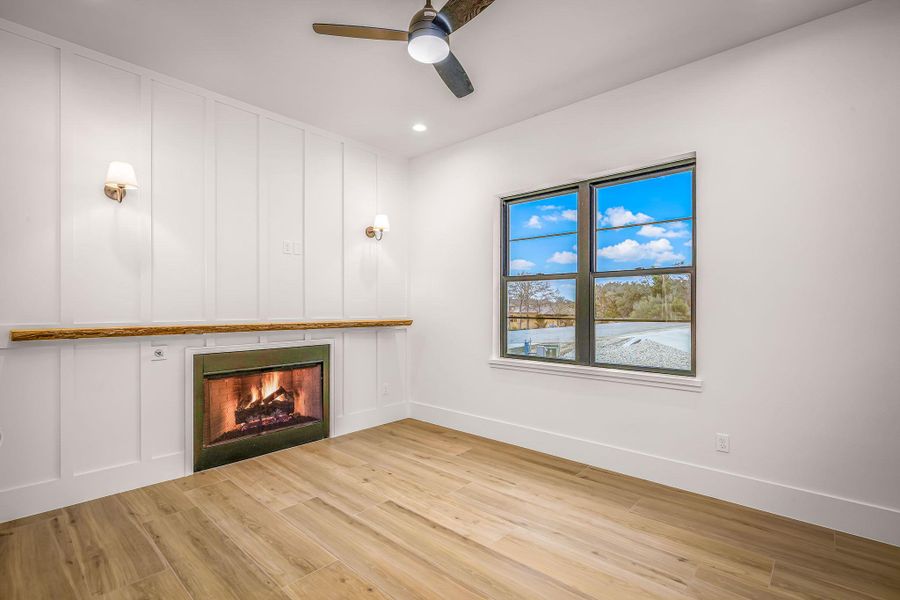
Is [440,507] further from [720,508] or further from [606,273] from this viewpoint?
[606,273]

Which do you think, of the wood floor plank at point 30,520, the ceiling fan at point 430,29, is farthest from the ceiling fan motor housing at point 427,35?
the wood floor plank at point 30,520

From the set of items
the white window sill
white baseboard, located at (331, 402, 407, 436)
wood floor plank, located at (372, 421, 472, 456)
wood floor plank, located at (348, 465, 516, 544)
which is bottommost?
wood floor plank, located at (372, 421, 472, 456)

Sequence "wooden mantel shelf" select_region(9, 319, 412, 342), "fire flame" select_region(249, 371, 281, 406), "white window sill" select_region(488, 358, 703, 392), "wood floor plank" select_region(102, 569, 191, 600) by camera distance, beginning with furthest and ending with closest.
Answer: "fire flame" select_region(249, 371, 281, 406)
"white window sill" select_region(488, 358, 703, 392)
"wooden mantel shelf" select_region(9, 319, 412, 342)
"wood floor plank" select_region(102, 569, 191, 600)

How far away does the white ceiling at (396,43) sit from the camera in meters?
2.43

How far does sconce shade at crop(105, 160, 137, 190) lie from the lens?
2777 millimetres

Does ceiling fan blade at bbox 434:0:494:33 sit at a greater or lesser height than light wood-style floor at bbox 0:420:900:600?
greater

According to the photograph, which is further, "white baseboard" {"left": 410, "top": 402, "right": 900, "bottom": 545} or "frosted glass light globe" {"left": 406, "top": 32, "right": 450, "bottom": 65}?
"white baseboard" {"left": 410, "top": 402, "right": 900, "bottom": 545}

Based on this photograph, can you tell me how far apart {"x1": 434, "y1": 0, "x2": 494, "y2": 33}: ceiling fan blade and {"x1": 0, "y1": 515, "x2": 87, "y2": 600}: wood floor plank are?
3.03m

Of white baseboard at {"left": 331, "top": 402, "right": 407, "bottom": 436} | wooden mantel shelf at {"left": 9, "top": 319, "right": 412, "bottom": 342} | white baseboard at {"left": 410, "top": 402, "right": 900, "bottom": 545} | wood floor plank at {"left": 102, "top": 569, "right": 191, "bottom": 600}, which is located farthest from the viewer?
white baseboard at {"left": 331, "top": 402, "right": 407, "bottom": 436}

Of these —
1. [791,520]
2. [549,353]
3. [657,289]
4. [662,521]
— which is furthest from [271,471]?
[791,520]

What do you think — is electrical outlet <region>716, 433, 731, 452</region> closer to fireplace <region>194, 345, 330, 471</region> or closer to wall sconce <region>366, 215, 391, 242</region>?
fireplace <region>194, 345, 330, 471</region>

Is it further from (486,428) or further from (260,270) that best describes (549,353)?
(260,270)

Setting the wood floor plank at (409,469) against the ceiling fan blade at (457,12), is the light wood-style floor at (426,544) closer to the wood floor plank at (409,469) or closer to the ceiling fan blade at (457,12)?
the wood floor plank at (409,469)

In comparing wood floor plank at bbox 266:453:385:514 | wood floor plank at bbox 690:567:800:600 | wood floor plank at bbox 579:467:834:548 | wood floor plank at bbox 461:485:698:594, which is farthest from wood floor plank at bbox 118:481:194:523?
wood floor plank at bbox 690:567:800:600
